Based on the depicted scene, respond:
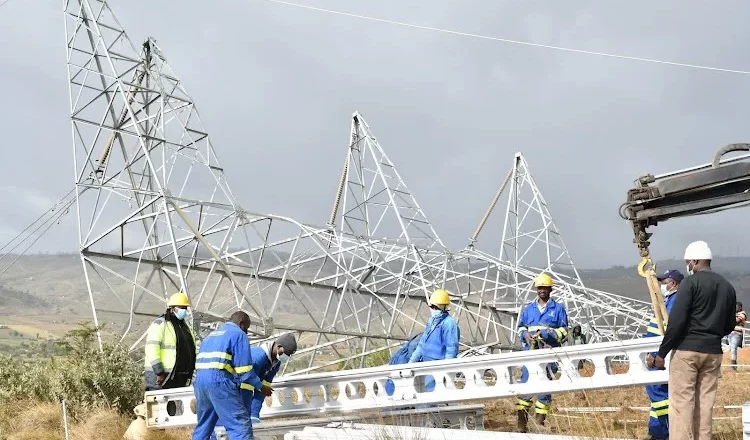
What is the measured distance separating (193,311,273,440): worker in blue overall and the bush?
4.23m

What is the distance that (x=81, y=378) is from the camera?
444 inches

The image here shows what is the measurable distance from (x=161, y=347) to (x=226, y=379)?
2440 mm

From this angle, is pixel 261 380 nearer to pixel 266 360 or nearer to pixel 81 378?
pixel 266 360

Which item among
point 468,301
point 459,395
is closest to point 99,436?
point 459,395

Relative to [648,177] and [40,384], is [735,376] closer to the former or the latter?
[648,177]

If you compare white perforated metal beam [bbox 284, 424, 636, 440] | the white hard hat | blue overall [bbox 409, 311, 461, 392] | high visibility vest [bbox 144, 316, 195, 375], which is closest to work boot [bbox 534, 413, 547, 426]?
blue overall [bbox 409, 311, 461, 392]

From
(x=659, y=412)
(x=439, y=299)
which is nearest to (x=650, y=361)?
(x=659, y=412)

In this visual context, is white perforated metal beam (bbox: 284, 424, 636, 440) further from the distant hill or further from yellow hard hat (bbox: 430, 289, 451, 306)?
the distant hill

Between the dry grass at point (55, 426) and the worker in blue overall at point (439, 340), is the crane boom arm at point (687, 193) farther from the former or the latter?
the dry grass at point (55, 426)

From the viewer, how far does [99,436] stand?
9.77 meters

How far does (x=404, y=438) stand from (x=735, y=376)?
961 centimetres

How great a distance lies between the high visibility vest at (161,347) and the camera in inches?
366

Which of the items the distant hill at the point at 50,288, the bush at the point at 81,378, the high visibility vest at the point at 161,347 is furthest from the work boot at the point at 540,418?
the distant hill at the point at 50,288

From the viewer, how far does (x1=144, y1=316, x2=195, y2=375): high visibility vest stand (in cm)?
930
